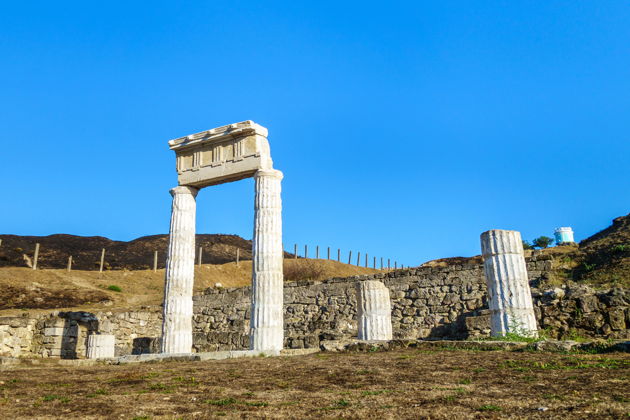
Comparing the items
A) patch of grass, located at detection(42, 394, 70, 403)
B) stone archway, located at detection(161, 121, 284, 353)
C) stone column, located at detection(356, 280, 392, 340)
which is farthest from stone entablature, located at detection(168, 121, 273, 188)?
patch of grass, located at detection(42, 394, 70, 403)

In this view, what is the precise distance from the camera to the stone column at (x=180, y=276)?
15.8 m

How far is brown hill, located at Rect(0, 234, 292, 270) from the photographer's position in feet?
160

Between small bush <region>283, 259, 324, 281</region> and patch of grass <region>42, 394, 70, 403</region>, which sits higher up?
small bush <region>283, 259, 324, 281</region>

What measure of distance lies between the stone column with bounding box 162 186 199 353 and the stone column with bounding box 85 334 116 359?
381 cm

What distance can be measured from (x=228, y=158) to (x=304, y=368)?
9.06m

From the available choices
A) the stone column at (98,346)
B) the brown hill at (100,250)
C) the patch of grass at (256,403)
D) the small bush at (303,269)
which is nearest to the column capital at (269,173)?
the stone column at (98,346)

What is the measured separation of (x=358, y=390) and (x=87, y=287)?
32.0m

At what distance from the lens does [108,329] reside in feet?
62.3

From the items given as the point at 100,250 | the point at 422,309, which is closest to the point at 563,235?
the point at 422,309

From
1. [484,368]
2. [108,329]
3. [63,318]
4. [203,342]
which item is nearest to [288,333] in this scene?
[203,342]

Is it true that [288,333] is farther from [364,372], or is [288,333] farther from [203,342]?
[364,372]

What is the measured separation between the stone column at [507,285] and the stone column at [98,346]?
42.8ft

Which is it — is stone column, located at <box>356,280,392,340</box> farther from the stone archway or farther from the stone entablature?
the stone entablature

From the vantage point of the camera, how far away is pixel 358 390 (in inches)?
243
